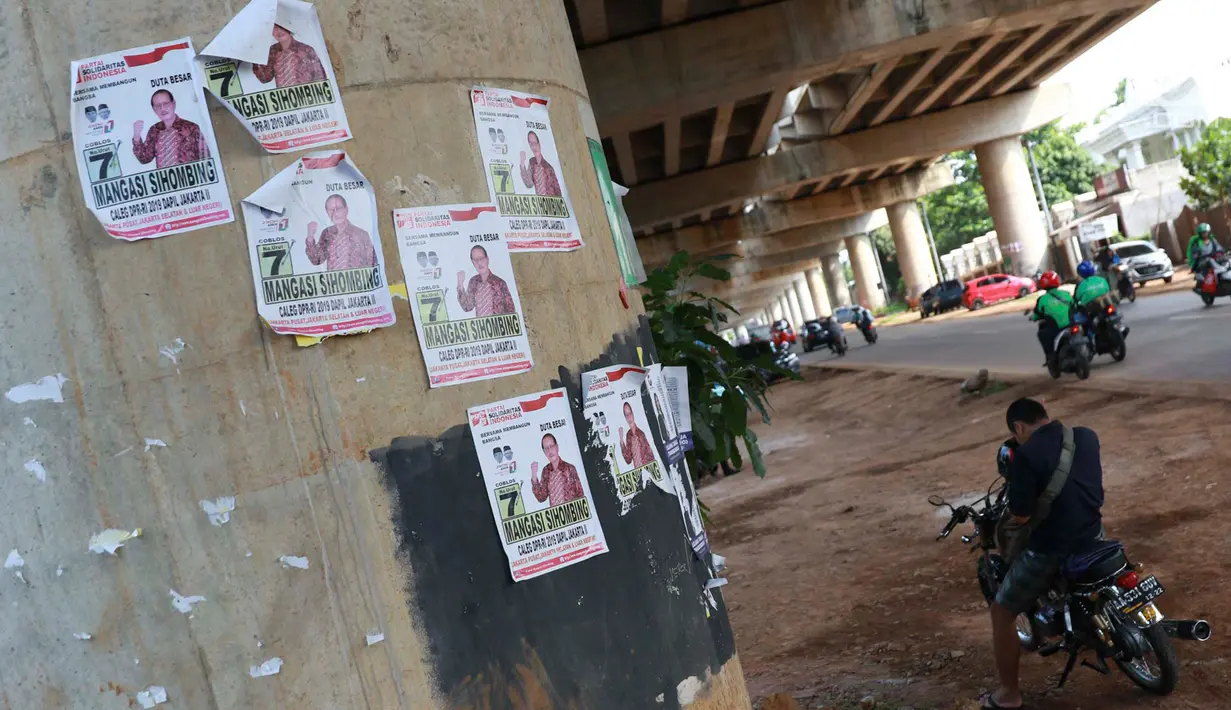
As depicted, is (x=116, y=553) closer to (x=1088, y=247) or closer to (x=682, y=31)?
(x=682, y=31)

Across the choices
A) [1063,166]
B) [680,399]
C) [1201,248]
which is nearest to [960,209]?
[1063,166]

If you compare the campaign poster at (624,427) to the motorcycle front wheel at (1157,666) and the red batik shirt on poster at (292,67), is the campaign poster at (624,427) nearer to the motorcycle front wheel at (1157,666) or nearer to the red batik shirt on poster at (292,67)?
the red batik shirt on poster at (292,67)

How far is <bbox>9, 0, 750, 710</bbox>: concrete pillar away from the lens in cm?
268

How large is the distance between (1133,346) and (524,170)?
663 inches

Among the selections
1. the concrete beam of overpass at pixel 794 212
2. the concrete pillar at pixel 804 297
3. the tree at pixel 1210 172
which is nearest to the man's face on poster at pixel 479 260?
the tree at pixel 1210 172

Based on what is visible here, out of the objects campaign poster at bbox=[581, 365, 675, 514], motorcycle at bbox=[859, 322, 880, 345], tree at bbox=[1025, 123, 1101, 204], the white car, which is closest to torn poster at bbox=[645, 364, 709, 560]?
campaign poster at bbox=[581, 365, 675, 514]

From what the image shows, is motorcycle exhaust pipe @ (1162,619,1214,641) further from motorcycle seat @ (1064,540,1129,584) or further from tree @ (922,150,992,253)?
tree @ (922,150,992,253)

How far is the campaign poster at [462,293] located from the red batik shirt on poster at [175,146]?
0.50 metres

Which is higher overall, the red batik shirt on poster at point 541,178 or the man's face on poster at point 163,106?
the man's face on poster at point 163,106

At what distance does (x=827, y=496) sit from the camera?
13.8 m

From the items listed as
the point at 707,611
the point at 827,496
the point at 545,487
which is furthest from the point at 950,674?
the point at 827,496

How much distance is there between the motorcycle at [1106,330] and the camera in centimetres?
1595

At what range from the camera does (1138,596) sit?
16.5ft

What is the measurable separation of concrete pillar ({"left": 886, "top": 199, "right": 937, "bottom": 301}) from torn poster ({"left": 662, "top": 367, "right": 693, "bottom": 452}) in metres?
57.6
